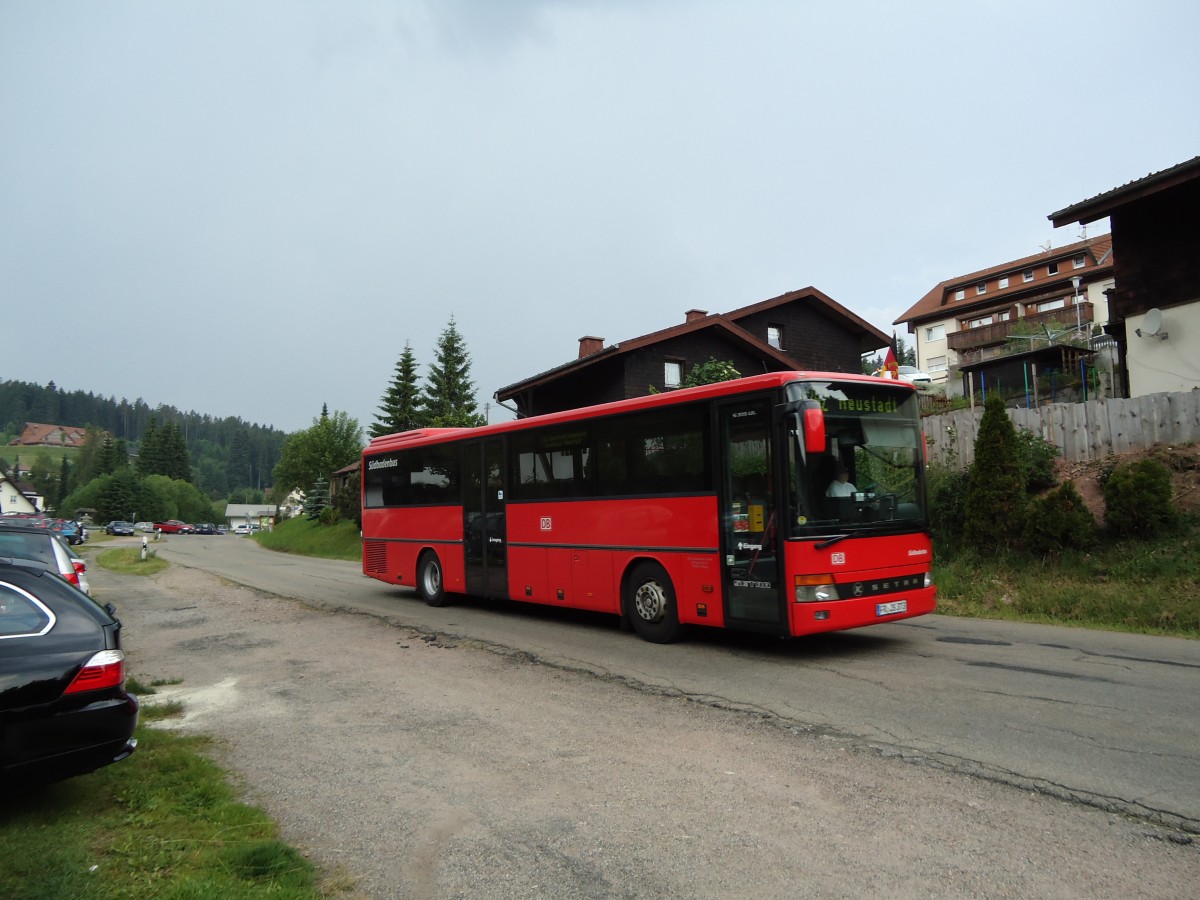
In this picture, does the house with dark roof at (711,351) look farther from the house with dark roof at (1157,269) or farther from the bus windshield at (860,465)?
the bus windshield at (860,465)

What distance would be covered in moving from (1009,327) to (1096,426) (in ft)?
116

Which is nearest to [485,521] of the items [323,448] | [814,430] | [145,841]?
[814,430]

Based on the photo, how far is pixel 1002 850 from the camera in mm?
3861

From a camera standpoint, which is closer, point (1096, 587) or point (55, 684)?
point (55, 684)

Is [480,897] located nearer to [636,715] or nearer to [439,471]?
[636,715]

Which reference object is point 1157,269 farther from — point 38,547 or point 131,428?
point 131,428

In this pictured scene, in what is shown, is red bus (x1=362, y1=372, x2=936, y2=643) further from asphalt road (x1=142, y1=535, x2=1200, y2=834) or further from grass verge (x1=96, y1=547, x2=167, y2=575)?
grass verge (x1=96, y1=547, x2=167, y2=575)

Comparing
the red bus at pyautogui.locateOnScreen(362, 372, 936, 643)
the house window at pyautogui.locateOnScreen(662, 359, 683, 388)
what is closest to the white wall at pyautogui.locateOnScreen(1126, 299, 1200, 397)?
the red bus at pyautogui.locateOnScreen(362, 372, 936, 643)

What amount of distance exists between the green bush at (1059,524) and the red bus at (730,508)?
14.5 feet

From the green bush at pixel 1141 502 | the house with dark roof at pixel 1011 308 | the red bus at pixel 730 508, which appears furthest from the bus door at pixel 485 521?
the house with dark roof at pixel 1011 308

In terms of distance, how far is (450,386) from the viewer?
58.2m

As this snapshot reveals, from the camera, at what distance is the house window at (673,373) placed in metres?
33.0

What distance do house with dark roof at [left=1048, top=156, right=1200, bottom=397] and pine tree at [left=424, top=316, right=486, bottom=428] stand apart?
42.6m

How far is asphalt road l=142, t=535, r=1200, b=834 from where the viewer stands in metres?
4.96
